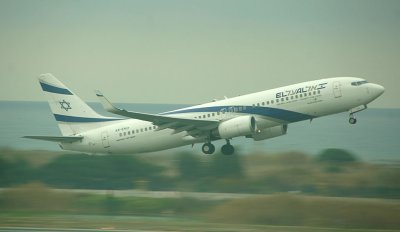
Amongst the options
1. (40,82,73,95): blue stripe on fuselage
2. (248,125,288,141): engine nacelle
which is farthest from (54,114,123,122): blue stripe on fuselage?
(248,125,288,141): engine nacelle

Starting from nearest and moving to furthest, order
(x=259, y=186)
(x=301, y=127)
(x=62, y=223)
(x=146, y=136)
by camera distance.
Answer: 1. (x=62, y=223)
2. (x=259, y=186)
3. (x=146, y=136)
4. (x=301, y=127)

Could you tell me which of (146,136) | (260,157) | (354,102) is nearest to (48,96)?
(146,136)

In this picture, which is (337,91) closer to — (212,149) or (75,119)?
(212,149)

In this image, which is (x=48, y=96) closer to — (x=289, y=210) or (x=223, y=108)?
(x=223, y=108)

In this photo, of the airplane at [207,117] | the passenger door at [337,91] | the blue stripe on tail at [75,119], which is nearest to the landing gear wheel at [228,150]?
the airplane at [207,117]

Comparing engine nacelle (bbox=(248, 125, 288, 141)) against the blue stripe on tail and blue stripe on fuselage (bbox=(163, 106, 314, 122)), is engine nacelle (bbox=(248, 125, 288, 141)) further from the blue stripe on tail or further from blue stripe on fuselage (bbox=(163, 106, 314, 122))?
the blue stripe on tail

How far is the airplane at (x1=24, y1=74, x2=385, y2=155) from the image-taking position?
42.2 meters

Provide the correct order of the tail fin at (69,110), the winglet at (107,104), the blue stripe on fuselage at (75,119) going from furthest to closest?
1. the tail fin at (69,110)
2. the blue stripe on fuselage at (75,119)
3. the winglet at (107,104)

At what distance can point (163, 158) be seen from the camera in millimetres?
50656

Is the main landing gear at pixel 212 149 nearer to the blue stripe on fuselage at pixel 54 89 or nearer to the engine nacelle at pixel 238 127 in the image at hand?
the engine nacelle at pixel 238 127

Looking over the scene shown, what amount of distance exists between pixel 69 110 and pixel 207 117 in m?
10.4

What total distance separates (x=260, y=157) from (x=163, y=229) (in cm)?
1909

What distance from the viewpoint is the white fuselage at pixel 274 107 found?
4212cm

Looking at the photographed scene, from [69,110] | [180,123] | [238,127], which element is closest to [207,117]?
[180,123]
